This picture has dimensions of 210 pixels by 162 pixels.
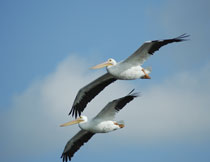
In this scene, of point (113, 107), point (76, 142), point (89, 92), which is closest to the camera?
point (113, 107)

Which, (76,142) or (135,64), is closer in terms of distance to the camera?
(135,64)

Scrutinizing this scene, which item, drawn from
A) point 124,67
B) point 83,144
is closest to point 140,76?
point 124,67

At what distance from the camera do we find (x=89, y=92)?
17.8 m

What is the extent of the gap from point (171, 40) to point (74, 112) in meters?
4.46

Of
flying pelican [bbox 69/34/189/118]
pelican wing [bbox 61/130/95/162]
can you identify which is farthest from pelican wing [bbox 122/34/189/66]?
pelican wing [bbox 61/130/95/162]

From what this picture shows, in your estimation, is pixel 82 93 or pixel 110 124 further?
pixel 82 93

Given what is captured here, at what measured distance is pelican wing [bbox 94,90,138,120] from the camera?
15.6 meters

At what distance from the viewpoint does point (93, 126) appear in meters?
15.8

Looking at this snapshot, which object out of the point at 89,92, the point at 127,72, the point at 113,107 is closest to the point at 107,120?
the point at 113,107

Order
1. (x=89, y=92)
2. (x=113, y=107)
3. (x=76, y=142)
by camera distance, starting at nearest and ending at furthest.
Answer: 1. (x=113, y=107)
2. (x=76, y=142)
3. (x=89, y=92)

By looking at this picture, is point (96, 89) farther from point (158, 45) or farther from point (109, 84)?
point (158, 45)

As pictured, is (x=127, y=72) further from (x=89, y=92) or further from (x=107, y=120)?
(x=89, y=92)

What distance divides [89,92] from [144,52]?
2.85 meters

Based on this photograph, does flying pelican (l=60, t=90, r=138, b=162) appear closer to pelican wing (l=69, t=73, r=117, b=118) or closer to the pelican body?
the pelican body
